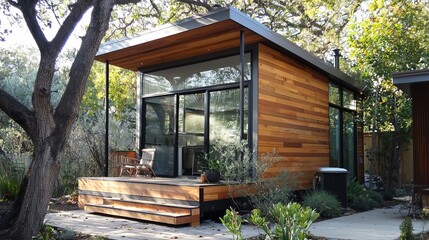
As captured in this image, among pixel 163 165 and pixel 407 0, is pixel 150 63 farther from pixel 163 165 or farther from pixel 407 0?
pixel 407 0

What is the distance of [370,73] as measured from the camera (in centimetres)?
927

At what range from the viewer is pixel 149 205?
645cm

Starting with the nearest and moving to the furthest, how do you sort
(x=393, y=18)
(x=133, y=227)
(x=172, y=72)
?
(x=133, y=227) → (x=172, y=72) → (x=393, y=18)

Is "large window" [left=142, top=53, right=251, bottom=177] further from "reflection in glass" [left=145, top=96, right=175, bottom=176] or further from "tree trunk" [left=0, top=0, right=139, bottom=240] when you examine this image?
"tree trunk" [left=0, top=0, right=139, bottom=240]

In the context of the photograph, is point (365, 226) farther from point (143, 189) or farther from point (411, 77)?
point (143, 189)

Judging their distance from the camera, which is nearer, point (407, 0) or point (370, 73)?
point (370, 73)

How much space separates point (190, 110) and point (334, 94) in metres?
3.64

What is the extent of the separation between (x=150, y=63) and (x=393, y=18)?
18.2 feet

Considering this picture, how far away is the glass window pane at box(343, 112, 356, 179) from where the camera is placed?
10383 millimetres

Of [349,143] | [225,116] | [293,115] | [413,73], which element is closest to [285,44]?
[293,115]

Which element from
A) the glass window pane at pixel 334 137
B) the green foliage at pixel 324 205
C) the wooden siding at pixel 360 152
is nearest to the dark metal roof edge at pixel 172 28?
the green foliage at pixel 324 205

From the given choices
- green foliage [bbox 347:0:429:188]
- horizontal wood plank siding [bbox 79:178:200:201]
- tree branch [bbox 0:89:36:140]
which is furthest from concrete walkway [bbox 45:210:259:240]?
green foliage [bbox 347:0:429:188]

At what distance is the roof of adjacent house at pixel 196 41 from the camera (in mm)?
6264

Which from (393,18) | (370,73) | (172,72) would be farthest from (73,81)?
(393,18)
